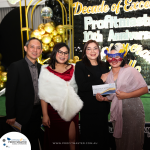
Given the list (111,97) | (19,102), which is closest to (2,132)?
(19,102)

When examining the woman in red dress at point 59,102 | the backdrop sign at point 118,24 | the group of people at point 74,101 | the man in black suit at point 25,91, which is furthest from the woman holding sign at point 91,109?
the backdrop sign at point 118,24

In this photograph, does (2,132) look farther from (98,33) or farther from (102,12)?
(102,12)

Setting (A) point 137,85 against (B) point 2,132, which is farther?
(B) point 2,132

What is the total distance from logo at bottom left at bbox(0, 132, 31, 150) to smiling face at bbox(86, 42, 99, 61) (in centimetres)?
134

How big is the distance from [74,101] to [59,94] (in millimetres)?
216

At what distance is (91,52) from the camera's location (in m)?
1.92

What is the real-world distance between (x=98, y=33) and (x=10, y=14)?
4424 mm

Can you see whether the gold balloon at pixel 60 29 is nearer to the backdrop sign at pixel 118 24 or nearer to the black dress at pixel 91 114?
the backdrop sign at pixel 118 24

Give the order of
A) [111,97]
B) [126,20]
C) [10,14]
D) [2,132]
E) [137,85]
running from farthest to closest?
[10,14] → [126,20] → [2,132] → [111,97] → [137,85]

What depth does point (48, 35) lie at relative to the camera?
14.6 ft

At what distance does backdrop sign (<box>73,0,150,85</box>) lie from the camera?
14.8 feet

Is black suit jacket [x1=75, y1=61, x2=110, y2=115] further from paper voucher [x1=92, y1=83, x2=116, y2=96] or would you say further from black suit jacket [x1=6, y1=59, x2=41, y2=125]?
black suit jacket [x1=6, y1=59, x2=41, y2=125]

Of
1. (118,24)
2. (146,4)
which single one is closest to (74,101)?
(118,24)

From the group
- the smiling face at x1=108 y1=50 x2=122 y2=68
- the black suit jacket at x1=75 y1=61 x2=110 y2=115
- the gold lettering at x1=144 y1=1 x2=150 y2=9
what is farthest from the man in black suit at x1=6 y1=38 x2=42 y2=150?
the gold lettering at x1=144 y1=1 x2=150 y2=9
